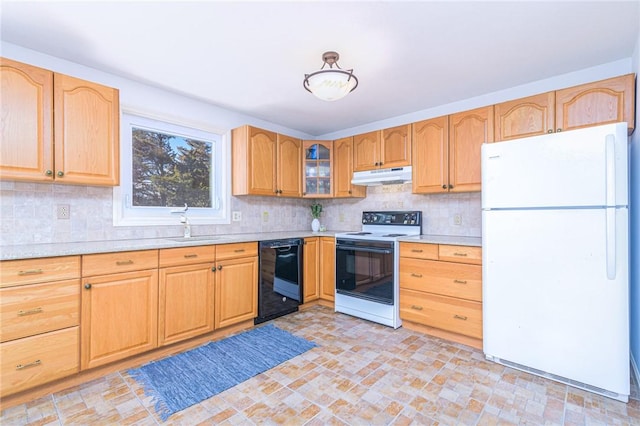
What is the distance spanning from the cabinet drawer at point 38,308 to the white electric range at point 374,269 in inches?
92.2

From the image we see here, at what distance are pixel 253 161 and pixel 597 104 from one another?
10.0 feet

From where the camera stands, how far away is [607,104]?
217 centimetres

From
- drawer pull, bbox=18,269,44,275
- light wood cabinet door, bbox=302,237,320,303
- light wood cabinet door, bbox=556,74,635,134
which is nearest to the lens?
drawer pull, bbox=18,269,44,275

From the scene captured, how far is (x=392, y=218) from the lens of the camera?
11.6 feet

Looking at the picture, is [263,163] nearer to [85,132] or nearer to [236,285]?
[236,285]

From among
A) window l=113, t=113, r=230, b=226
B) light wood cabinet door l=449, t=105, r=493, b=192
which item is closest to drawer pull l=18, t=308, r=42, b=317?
window l=113, t=113, r=230, b=226

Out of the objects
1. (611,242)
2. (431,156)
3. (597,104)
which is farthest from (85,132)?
(597,104)

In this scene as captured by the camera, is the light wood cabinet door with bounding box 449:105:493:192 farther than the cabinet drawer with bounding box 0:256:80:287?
Yes

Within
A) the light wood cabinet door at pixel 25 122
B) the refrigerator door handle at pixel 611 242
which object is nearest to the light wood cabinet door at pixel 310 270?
the light wood cabinet door at pixel 25 122

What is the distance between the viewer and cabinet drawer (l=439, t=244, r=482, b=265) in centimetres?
247

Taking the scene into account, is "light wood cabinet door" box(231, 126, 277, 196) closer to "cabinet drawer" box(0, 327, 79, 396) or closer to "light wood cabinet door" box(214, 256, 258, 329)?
"light wood cabinet door" box(214, 256, 258, 329)

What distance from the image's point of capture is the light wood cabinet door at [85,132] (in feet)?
6.78

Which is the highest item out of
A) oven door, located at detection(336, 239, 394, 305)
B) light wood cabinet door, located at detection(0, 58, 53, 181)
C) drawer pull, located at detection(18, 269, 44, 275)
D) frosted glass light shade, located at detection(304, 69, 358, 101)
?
frosted glass light shade, located at detection(304, 69, 358, 101)

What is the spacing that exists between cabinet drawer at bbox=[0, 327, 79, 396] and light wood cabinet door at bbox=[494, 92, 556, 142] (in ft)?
11.9
